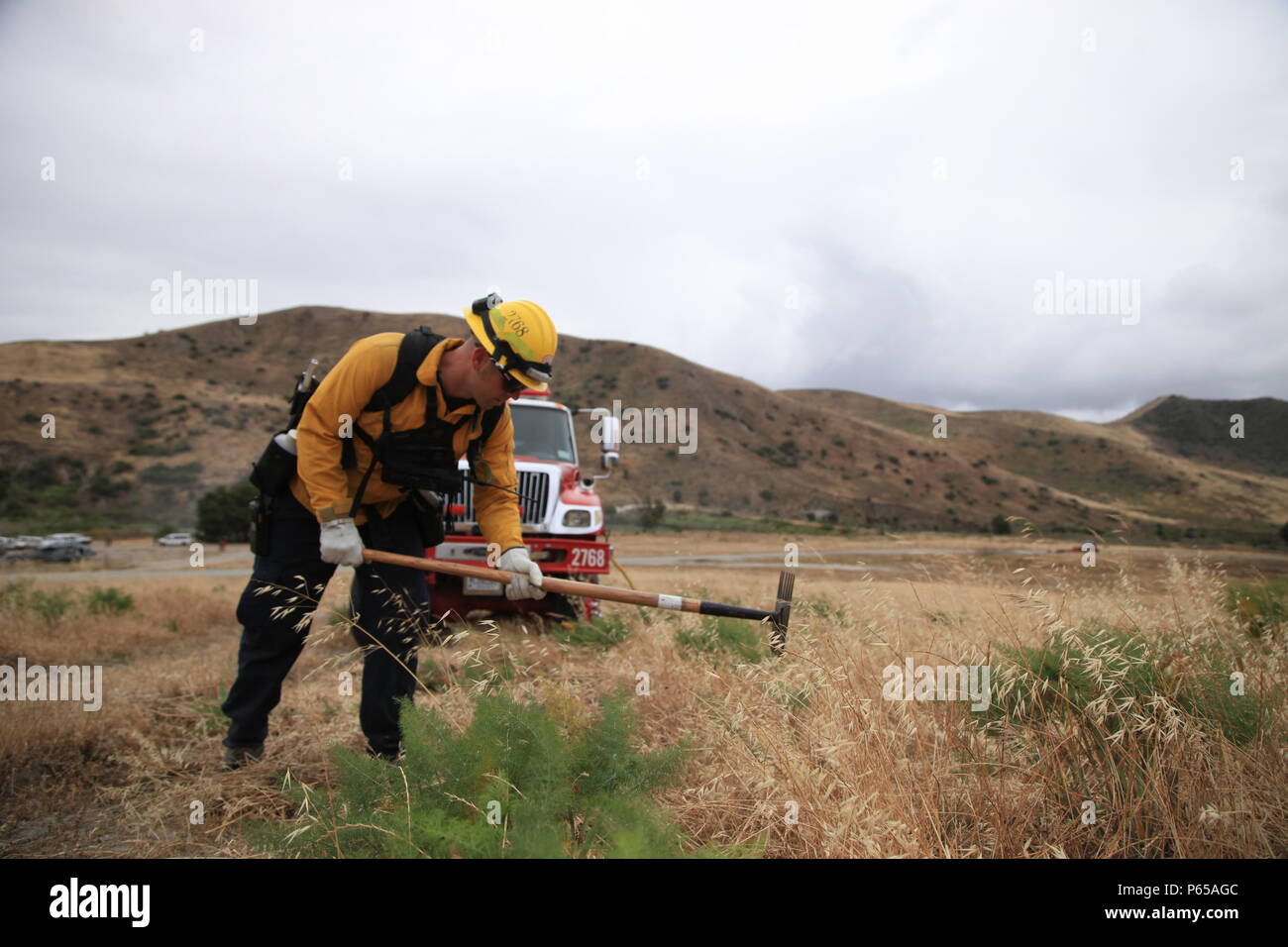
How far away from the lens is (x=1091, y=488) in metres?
63.0

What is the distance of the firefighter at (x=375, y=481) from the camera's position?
3369 mm

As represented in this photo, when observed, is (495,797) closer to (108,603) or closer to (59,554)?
(108,603)

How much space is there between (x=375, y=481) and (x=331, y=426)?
38 cm

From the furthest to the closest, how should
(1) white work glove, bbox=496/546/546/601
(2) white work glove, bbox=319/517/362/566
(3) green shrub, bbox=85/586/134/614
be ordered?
(3) green shrub, bbox=85/586/134/614 < (1) white work glove, bbox=496/546/546/601 < (2) white work glove, bbox=319/517/362/566

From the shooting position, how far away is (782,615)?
3639mm

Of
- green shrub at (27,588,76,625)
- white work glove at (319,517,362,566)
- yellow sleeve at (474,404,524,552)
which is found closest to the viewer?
white work glove at (319,517,362,566)

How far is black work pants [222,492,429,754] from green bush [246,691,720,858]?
99 cm

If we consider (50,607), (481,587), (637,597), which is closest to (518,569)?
(637,597)

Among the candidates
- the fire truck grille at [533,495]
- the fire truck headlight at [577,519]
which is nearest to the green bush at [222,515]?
the fire truck grille at [533,495]

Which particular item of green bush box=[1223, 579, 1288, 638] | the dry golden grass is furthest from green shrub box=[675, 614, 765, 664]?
green bush box=[1223, 579, 1288, 638]

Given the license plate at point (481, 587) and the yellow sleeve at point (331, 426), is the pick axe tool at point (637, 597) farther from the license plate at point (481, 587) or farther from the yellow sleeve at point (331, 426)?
the license plate at point (481, 587)

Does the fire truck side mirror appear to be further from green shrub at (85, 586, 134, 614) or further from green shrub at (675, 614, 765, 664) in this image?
green shrub at (85, 586, 134, 614)

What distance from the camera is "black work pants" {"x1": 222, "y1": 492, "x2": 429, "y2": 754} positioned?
11.4 feet

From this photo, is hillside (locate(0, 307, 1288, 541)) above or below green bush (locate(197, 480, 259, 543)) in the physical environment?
above
